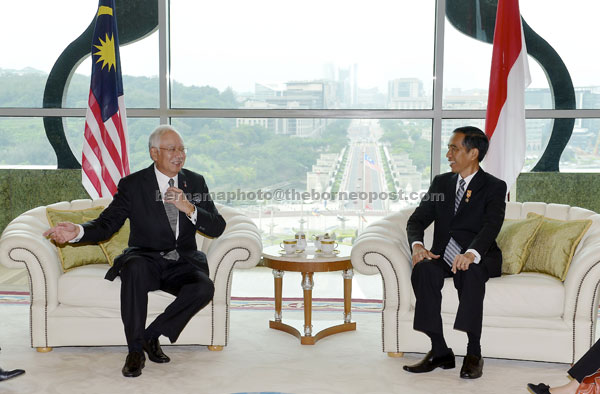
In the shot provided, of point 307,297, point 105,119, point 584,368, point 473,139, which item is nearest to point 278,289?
point 307,297

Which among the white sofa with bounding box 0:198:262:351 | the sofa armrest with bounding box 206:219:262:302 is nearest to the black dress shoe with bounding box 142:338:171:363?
the white sofa with bounding box 0:198:262:351

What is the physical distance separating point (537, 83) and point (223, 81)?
111 inches

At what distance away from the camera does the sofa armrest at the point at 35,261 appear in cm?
339

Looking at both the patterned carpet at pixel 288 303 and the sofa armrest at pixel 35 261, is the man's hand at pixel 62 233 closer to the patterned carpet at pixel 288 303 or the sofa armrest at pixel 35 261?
the sofa armrest at pixel 35 261

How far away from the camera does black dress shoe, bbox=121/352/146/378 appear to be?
124 inches

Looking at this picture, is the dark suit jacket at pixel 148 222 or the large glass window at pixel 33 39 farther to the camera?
the large glass window at pixel 33 39

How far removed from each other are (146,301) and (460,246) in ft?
5.87

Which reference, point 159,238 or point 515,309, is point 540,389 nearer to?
point 515,309

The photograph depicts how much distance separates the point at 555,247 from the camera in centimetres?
349

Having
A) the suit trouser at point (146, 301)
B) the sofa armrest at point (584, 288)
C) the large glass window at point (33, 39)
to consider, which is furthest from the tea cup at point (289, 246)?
the large glass window at point (33, 39)

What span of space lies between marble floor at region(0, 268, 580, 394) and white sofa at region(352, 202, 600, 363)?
0.40 ft

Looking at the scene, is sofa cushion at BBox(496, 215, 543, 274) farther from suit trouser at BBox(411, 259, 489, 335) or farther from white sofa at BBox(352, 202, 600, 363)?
suit trouser at BBox(411, 259, 489, 335)

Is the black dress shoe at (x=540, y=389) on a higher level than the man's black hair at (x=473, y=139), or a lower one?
lower

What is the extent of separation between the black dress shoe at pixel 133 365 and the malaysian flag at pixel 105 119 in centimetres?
202
